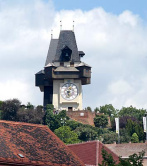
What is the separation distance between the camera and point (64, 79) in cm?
16138

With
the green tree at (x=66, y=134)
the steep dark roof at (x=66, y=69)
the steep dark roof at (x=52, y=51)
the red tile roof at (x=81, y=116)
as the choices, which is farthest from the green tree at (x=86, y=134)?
the steep dark roof at (x=52, y=51)

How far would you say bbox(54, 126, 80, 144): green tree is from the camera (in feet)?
442

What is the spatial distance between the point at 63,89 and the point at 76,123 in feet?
41.2

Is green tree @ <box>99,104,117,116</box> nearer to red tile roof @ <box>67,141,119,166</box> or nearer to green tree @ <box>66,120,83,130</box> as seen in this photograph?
green tree @ <box>66,120,83,130</box>

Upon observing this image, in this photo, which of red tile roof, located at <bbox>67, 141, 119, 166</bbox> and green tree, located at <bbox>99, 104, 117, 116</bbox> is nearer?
red tile roof, located at <bbox>67, 141, 119, 166</bbox>

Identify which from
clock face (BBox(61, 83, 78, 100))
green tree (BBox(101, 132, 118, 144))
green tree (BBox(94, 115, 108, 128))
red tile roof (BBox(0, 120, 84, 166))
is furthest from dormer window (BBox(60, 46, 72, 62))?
red tile roof (BBox(0, 120, 84, 166))

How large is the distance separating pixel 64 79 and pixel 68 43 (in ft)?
30.4

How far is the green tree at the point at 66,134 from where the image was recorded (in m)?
135

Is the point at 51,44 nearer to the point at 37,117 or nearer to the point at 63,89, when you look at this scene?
the point at 63,89

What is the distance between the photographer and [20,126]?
56594mm

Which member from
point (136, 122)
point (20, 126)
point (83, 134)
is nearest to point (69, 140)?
point (83, 134)

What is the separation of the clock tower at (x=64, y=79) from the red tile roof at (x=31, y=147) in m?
103

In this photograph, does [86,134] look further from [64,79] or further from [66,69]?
[66,69]

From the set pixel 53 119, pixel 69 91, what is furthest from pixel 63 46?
pixel 53 119
